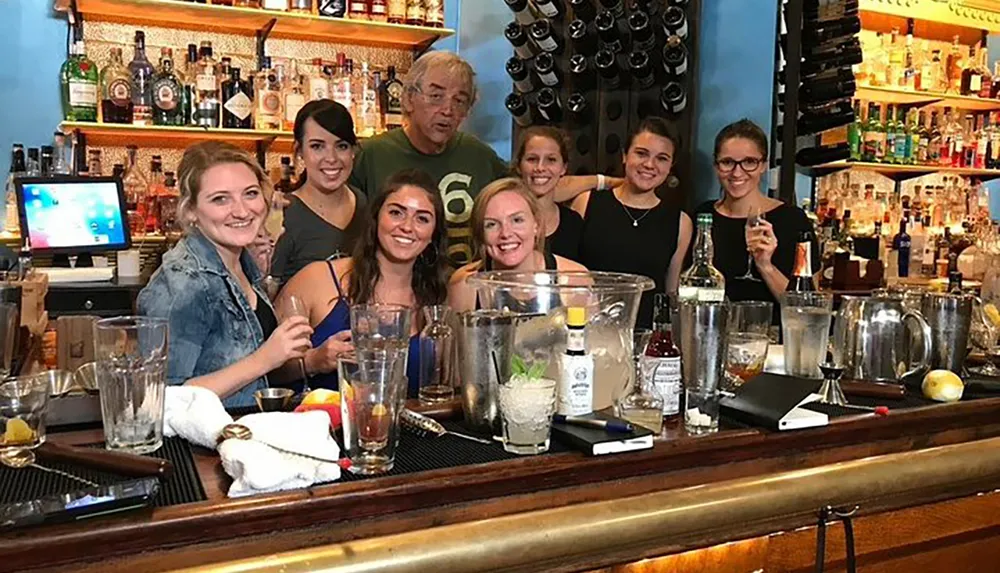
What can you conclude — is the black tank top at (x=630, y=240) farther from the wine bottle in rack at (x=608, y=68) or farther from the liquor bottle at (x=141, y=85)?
the liquor bottle at (x=141, y=85)

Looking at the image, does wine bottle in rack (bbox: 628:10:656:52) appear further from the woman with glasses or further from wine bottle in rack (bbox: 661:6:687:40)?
the woman with glasses

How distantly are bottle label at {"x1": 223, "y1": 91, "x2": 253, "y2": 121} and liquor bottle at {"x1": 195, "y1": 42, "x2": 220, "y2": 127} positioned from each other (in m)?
0.05

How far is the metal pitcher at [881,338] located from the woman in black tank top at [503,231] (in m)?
0.86

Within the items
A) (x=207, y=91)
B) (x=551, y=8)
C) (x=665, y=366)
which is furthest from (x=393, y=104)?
(x=665, y=366)

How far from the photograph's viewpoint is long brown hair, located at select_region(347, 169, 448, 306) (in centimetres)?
227

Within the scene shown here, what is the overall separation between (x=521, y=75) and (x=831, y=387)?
7.51 ft

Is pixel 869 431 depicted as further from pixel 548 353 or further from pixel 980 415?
pixel 548 353

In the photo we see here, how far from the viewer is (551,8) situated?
3.40 m

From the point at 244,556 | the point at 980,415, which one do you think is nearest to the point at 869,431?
the point at 980,415

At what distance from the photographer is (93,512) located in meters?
0.95

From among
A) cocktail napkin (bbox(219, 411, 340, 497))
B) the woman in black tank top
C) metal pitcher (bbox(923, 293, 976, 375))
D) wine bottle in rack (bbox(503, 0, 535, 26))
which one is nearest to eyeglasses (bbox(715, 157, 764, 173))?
the woman in black tank top

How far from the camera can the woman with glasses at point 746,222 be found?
288 centimetres

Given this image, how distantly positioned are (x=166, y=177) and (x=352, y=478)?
3.00m

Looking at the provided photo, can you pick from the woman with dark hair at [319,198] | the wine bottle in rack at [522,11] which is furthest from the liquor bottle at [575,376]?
the wine bottle in rack at [522,11]
